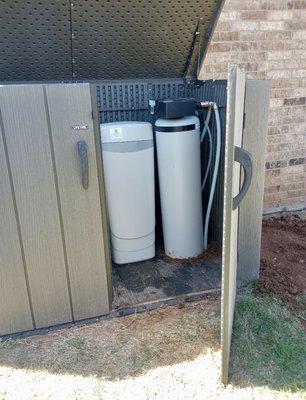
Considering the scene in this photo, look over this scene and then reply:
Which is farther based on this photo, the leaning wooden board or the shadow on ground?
the shadow on ground

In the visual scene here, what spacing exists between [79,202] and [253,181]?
104 cm

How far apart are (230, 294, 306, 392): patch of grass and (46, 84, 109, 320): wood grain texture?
770 millimetres

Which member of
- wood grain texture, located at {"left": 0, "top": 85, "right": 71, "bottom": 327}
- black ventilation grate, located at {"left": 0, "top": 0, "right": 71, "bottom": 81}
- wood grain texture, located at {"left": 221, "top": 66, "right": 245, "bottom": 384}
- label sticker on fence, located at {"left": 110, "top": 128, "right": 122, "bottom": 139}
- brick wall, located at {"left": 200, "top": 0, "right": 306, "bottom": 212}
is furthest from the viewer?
brick wall, located at {"left": 200, "top": 0, "right": 306, "bottom": 212}

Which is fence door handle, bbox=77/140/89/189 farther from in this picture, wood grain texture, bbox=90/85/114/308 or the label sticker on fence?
the label sticker on fence

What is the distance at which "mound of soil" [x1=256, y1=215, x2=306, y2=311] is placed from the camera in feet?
7.21

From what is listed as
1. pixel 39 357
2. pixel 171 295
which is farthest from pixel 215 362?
pixel 39 357

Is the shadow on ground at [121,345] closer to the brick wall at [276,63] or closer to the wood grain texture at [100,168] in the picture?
the wood grain texture at [100,168]

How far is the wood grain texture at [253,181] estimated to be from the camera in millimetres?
1952

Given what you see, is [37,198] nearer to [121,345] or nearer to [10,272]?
[10,272]

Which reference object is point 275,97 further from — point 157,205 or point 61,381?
point 61,381

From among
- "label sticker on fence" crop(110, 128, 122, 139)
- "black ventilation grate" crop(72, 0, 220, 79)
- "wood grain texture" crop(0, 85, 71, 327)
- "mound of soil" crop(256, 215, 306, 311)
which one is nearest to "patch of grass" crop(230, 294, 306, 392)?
"mound of soil" crop(256, 215, 306, 311)

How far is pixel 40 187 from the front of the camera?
167cm

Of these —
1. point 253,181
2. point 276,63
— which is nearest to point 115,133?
point 253,181

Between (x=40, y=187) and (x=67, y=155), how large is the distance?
204mm
